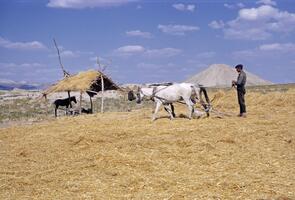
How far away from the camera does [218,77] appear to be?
420 feet

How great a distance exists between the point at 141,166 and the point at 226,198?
2.97 meters

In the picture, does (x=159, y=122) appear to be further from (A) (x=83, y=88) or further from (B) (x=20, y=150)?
(A) (x=83, y=88)

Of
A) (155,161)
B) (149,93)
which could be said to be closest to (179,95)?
(149,93)

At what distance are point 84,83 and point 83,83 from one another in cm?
7

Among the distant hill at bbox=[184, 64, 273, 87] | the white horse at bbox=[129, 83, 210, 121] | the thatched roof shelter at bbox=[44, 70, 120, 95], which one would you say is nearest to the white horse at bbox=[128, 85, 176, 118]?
the white horse at bbox=[129, 83, 210, 121]

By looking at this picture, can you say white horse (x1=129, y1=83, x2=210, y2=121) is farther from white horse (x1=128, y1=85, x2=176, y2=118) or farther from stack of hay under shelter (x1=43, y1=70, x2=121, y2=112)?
stack of hay under shelter (x1=43, y1=70, x2=121, y2=112)

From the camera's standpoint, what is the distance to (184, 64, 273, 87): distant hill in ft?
406

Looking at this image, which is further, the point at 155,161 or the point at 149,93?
the point at 149,93

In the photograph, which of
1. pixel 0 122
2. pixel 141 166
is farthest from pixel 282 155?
pixel 0 122

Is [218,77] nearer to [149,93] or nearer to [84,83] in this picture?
[84,83]

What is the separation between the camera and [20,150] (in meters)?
13.7

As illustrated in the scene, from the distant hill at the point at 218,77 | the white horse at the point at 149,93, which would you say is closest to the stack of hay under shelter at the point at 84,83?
the white horse at the point at 149,93

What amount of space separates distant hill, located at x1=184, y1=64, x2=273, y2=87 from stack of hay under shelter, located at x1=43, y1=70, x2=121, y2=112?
313 ft

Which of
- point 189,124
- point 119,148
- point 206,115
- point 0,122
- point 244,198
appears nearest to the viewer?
point 244,198
